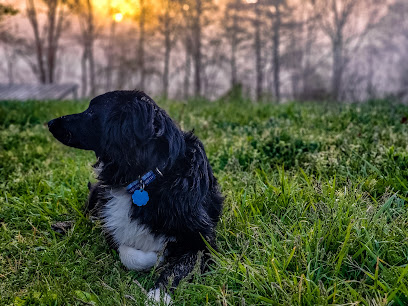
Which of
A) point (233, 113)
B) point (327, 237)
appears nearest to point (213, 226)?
point (327, 237)

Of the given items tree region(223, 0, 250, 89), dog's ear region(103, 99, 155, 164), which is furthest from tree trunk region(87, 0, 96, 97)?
dog's ear region(103, 99, 155, 164)

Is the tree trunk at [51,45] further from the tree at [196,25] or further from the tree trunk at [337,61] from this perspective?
the tree trunk at [337,61]

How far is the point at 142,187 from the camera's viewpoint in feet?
8.73

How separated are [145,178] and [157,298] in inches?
31.7

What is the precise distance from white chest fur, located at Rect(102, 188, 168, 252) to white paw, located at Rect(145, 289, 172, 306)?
380mm

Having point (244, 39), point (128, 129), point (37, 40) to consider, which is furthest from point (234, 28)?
point (128, 129)

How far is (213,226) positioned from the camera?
9.42ft

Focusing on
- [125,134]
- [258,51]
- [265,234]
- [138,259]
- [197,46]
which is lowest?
[258,51]

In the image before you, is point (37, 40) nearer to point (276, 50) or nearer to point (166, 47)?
point (166, 47)

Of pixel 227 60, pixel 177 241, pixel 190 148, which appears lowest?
pixel 227 60

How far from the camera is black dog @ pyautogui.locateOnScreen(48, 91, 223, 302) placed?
2.57 meters

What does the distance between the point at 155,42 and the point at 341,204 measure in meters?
22.1

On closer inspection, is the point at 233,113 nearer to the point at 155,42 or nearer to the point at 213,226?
the point at 213,226

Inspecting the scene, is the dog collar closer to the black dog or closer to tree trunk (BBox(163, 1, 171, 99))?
the black dog
